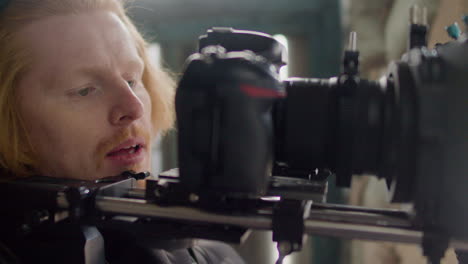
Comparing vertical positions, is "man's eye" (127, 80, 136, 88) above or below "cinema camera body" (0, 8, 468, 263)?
above

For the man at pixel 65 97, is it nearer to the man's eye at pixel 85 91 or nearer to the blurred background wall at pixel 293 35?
the man's eye at pixel 85 91

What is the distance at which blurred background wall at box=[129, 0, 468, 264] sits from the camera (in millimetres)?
1625

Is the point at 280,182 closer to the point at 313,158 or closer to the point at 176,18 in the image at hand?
the point at 313,158

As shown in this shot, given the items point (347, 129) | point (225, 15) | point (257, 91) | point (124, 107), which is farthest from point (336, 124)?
point (225, 15)

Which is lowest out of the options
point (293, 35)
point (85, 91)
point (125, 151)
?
point (125, 151)

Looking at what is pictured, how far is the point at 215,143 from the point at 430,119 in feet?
0.77

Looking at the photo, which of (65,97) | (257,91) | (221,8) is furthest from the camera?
(221,8)

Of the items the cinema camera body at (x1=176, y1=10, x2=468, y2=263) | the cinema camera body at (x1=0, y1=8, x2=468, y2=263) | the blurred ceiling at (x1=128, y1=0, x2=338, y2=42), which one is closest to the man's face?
the cinema camera body at (x1=0, y1=8, x2=468, y2=263)

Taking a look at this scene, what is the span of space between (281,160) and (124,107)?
35cm

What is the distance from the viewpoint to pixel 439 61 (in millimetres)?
452

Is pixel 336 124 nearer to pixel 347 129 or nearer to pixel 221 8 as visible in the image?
pixel 347 129

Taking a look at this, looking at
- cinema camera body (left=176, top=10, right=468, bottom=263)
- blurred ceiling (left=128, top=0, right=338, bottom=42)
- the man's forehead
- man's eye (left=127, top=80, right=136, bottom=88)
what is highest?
blurred ceiling (left=128, top=0, right=338, bottom=42)

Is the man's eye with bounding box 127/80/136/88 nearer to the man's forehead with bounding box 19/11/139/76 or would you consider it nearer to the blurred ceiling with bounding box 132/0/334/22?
the man's forehead with bounding box 19/11/139/76

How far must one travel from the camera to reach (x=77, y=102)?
75 centimetres
